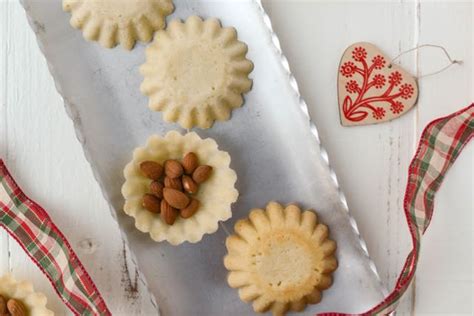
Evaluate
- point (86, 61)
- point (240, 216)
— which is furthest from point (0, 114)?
point (240, 216)

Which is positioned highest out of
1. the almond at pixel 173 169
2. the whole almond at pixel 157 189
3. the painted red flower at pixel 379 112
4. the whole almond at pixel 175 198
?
the painted red flower at pixel 379 112

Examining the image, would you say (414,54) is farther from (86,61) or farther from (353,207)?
(86,61)

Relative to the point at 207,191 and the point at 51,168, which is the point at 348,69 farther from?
the point at 51,168

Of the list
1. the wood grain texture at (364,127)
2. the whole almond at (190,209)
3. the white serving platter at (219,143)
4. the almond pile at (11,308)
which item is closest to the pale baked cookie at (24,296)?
the almond pile at (11,308)

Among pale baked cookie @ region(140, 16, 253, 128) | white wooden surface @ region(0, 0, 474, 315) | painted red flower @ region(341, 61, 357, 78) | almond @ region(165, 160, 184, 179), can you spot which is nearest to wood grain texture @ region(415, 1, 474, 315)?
white wooden surface @ region(0, 0, 474, 315)

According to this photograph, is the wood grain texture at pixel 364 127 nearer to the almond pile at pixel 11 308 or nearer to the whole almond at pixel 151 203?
the whole almond at pixel 151 203

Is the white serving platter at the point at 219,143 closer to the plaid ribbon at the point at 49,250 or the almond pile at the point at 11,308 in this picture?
the plaid ribbon at the point at 49,250

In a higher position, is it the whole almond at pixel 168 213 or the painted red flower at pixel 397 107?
the painted red flower at pixel 397 107

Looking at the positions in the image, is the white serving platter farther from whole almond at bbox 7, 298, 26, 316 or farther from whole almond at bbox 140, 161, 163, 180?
whole almond at bbox 7, 298, 26, 316
